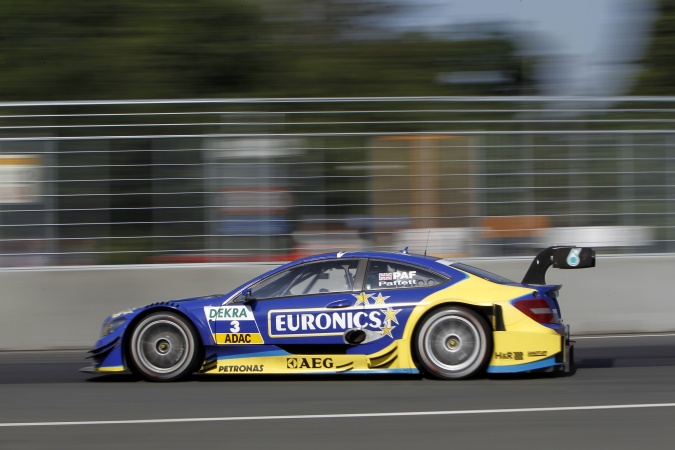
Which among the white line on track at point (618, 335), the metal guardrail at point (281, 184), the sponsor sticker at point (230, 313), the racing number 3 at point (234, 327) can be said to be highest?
the metal guardrail at point (281, 184)

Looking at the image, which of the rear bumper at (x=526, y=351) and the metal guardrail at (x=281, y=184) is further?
the metal guardrail at (x=281, y=184)

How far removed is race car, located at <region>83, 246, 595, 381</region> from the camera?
8.28 metres

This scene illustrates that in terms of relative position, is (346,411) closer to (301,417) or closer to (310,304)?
(301,417)

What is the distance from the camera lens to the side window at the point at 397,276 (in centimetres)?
858

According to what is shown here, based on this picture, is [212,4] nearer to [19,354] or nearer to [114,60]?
[114,60]

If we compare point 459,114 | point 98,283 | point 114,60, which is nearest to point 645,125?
point 459,114

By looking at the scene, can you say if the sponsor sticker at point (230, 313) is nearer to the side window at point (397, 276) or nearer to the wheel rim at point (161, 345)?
the wheel rim at point (161, 345)

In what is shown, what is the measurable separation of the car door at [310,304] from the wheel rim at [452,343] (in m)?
0.66

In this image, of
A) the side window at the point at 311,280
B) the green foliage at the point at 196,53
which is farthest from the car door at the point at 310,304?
the green foliage at the point at 196,53

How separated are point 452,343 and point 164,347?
2.53m

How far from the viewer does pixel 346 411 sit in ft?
22.8

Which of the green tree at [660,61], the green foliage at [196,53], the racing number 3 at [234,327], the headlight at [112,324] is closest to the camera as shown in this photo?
the racing number 3 at [234,327]

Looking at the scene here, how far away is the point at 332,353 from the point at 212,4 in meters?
11.4

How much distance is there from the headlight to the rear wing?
370 cm
